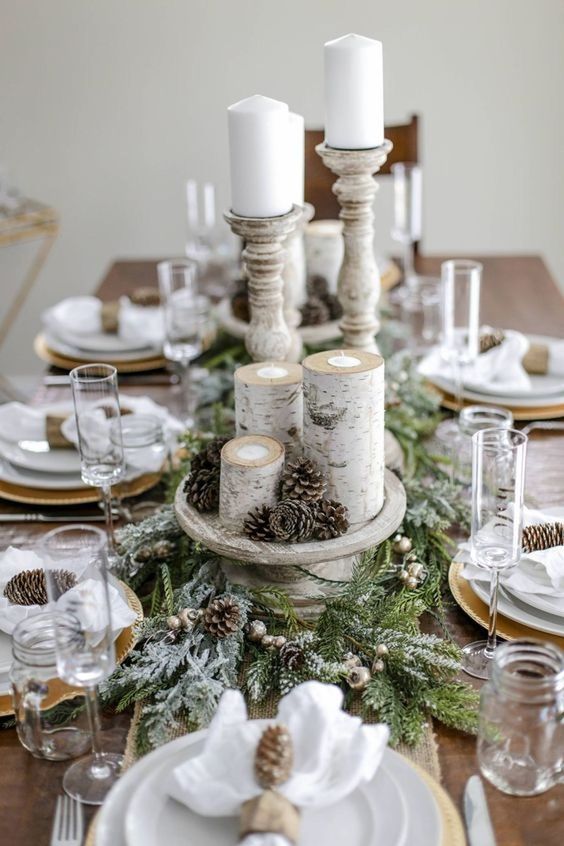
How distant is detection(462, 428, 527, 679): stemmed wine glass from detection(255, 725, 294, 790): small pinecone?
30cm

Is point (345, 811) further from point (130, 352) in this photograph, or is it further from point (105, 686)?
point (130, 352)

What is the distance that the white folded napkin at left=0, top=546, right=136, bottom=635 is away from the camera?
0.92m

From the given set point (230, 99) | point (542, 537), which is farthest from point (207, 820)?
point (230, 99)

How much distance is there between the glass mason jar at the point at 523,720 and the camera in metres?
0.88

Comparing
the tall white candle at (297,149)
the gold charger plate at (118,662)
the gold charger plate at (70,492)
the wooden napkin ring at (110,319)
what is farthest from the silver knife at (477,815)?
the wooden napkin ring at (110,319)

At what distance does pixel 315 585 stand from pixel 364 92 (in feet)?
2.08

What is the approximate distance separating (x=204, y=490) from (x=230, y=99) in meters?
2.70

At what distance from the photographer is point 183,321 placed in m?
1.75

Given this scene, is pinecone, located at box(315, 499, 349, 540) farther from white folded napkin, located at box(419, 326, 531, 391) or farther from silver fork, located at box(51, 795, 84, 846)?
white folded napkin, located at box(419, 326, 531, 391)

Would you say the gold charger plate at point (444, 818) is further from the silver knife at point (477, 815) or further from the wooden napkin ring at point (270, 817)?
the wooden napkin ring at point (270, 817)

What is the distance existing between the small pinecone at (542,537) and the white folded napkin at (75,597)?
0.45m

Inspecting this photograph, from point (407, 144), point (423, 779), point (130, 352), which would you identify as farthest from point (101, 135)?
point (423, 779)

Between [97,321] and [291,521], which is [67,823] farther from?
[97,321]

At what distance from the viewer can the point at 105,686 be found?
3.47ft
